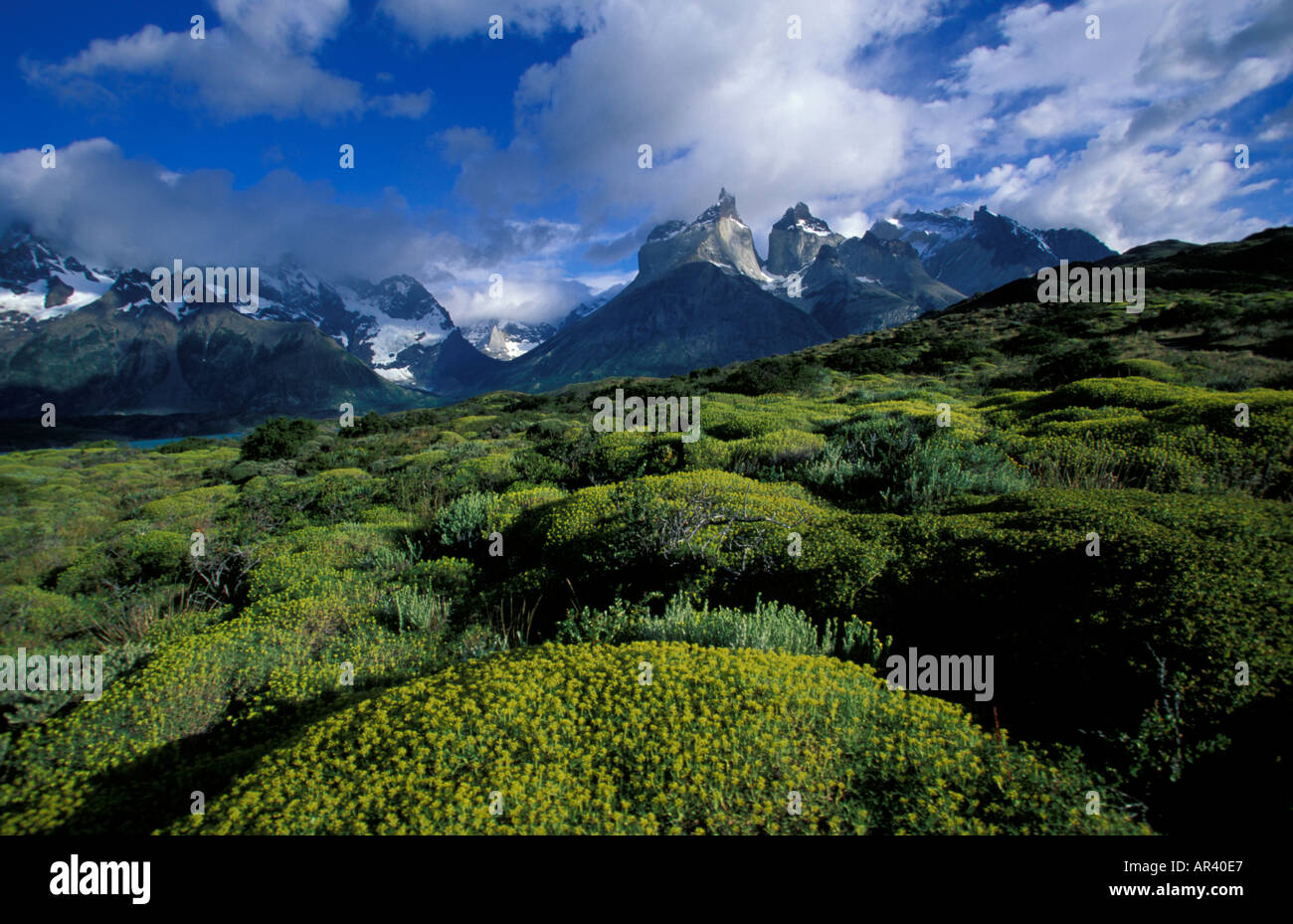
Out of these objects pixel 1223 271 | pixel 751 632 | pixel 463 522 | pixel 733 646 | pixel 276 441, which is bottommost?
pixel 733 646

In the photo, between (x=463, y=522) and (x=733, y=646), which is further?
(x=463, y=522)

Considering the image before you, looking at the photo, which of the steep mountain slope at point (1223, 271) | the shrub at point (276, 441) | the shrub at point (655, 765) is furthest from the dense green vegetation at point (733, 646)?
the steep mountain slope at point (1223, 271)

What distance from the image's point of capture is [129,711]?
5.02 m

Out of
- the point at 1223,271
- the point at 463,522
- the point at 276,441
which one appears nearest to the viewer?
the point at 463,522

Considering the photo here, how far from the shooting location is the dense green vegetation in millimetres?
2949

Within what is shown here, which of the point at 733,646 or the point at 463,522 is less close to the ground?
the point at 463,522

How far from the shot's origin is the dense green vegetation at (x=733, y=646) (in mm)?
2949

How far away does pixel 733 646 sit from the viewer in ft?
14.9

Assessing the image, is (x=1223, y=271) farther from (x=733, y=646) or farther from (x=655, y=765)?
(x=655, y=765)

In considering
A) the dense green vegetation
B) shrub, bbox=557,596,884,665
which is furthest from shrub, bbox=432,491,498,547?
shrub, bbox=557,596,884,665

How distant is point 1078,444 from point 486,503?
394 inches

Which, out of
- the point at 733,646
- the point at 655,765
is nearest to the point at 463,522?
the point at 733,646
